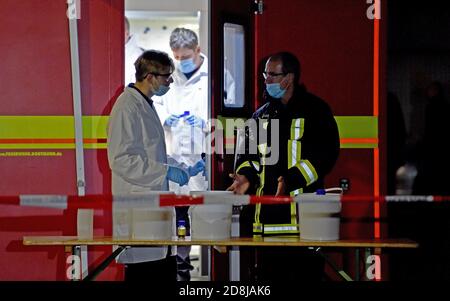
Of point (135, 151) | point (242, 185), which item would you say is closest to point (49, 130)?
point (135, 151)

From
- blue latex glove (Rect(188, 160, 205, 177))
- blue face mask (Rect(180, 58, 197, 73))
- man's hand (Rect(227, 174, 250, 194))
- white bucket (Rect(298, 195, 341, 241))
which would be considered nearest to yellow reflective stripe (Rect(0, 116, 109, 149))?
blue latex glove (Rect(188, 160, 205, 177))

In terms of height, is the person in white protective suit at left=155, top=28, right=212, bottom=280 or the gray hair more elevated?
the gray hair

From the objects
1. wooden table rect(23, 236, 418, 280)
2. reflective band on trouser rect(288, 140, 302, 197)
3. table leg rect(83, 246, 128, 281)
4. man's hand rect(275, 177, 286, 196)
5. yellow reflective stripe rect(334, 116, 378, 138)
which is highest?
yellow reflective stripe rect(334, 116, 378, 138)

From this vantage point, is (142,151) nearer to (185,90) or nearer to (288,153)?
(288,153)

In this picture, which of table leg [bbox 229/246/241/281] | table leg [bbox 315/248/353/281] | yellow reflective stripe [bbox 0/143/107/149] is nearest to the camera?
table leg [bbox 315/248/353/281]

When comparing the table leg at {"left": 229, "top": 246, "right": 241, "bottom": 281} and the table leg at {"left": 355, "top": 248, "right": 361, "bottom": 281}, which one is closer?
the table leg at {"left": 355, "top": 248, "right": 361, "bottom": 281}

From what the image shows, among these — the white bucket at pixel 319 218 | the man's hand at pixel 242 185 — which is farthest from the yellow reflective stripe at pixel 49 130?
the white bucket at pixel 319 218

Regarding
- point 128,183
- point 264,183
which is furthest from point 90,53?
point 264,183

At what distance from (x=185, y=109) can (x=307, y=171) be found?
158 cm

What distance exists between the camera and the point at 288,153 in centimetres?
497

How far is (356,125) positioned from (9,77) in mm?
1863

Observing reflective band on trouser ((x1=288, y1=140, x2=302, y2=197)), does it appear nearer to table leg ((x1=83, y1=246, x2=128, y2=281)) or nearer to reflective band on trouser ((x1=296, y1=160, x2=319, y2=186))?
reflective band on trouser ((x1=296, y1=160, x2=319, y2=186))

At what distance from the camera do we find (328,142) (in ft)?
16.5

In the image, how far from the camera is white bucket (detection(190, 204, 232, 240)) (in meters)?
4.60
